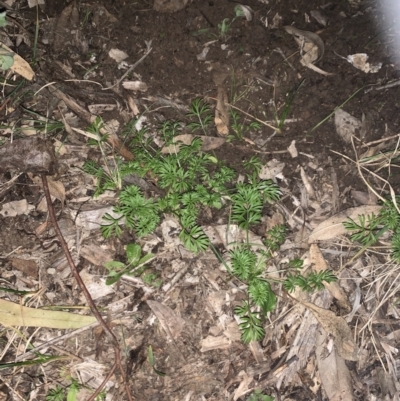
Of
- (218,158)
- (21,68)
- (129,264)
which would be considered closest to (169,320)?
(129,264)

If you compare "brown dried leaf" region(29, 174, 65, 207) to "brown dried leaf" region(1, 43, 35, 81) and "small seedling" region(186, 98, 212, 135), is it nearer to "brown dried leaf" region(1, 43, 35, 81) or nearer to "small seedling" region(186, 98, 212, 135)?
Result: "brown dried leaf" region(1, 43, 35, 81)

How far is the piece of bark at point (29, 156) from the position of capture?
8.77 ft

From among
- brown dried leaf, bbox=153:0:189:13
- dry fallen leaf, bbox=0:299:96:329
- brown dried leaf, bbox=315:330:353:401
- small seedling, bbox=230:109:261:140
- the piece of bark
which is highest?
brown dried leaf, bbox=153:0:189:13

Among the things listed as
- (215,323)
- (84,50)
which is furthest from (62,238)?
(84,50)

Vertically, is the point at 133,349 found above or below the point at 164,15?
below

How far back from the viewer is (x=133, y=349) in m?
2.55

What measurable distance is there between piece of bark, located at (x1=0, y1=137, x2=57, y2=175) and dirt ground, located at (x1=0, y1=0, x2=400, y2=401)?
0.07 metres

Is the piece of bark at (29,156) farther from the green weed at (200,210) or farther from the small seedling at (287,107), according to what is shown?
the small seedling at (287,107)

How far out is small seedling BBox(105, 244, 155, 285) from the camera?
2.60 metres

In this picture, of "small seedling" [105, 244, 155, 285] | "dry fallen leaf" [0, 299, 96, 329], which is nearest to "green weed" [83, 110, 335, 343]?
"small seedling" [105, 244, 155, 285]

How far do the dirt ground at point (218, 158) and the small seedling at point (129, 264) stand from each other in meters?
0.06

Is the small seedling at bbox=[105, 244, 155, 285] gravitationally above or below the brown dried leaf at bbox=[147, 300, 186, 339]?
above

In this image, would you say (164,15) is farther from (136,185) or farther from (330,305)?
(330,305)

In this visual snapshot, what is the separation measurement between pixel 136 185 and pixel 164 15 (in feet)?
3.86
